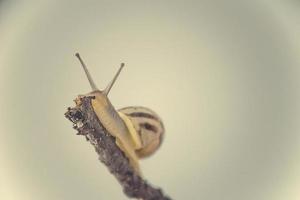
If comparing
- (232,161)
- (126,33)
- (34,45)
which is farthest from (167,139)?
(34,45)

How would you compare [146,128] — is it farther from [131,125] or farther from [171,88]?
[171,88]

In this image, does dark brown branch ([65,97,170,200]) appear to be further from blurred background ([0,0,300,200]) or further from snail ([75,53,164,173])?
blurred background ([0,0,300,200])

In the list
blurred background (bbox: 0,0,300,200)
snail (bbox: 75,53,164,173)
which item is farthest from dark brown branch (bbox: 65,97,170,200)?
blurred background (bbox: 0,0,300,200)

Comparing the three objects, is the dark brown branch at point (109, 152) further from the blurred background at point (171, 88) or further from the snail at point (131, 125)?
the blurred background at point (171, 88)

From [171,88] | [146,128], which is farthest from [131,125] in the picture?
[171,88]

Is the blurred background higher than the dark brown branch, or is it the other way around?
the blurred background

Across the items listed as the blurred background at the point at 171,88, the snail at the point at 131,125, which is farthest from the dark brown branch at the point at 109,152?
the blurred background at the point at 171,88

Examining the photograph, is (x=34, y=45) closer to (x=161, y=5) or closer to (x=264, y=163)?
(x=161, y=5)

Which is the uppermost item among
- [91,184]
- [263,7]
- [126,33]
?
[263,7]
